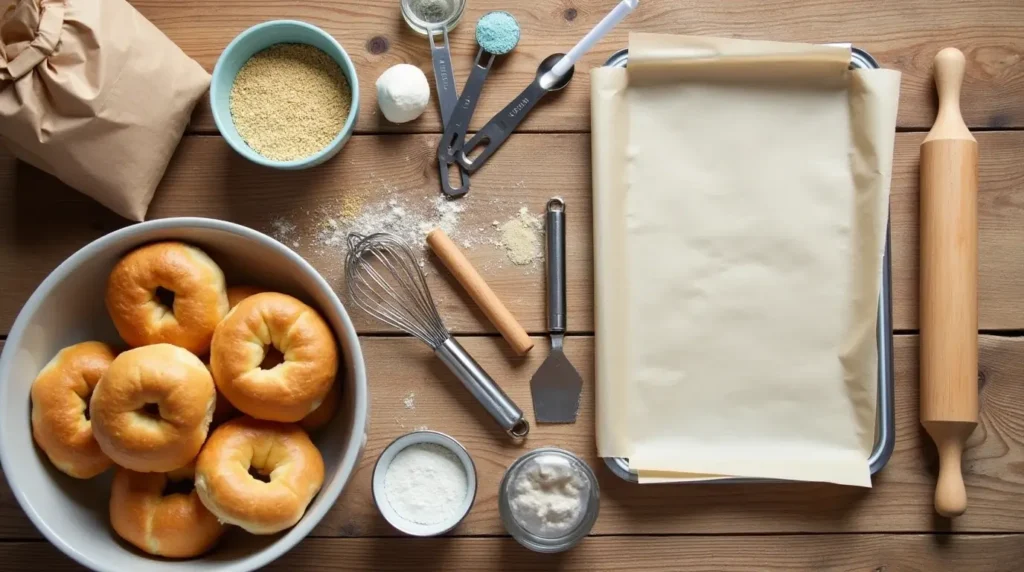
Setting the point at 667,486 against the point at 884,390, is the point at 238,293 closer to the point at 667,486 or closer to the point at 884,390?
the point at 667,486

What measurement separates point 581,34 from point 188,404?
0.54 meters

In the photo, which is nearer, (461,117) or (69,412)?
(69,412)

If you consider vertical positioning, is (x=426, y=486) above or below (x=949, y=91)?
below

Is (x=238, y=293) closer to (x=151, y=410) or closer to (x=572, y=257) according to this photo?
(x=151, y=410)

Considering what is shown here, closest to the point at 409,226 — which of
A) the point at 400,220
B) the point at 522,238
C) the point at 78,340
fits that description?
the point at 400,220

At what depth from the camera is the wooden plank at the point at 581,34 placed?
86 cm

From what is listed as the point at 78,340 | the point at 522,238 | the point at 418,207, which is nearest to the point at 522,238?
the point at 522,238

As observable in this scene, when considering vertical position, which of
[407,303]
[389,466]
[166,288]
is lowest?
[389,466]

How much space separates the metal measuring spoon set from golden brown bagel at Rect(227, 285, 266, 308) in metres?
0.22

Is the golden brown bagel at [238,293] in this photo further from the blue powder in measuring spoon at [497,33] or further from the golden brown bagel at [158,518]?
the blue powder in measuring spoon at [497,33]

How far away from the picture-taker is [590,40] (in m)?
0.81

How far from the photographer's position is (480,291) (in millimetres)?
824

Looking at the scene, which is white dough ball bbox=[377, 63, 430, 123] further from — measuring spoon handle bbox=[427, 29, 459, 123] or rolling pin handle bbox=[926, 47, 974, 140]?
rolling pin handle bbox=[926, 47, 974, 140]

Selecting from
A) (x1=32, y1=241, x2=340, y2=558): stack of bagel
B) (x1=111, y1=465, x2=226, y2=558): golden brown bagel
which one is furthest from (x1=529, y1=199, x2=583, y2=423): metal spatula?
(x1=111, y1=465, x2=226, y2=558): golden brown bagel
